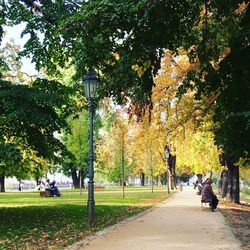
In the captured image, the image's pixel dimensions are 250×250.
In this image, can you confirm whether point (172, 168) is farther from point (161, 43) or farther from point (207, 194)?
point (161, 43)

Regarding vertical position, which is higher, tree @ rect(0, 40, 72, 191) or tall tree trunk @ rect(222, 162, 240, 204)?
tree @ rect(0, 40, 72, 191)

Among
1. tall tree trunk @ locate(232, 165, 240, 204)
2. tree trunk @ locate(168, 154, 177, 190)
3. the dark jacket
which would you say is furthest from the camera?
tree trunk @ locate(168, 154, 177, 190)

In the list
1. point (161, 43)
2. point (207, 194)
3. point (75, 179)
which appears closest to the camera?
point (161, 43)

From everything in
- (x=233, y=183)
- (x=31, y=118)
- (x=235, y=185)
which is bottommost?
(x=235, y=185)

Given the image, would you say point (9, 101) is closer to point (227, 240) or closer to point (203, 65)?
point (203, 65)

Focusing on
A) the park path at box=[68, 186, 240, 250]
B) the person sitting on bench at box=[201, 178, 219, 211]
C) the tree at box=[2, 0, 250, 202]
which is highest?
the tree at box=[2, 0, 250, 202]

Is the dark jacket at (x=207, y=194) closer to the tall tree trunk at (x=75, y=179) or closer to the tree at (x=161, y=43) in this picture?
the tree at (x=161, y=43)

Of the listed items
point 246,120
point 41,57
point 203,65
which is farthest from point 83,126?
point 246,120

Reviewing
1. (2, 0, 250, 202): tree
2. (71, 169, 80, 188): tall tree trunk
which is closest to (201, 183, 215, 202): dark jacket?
(2, 0, 250, 202): tree

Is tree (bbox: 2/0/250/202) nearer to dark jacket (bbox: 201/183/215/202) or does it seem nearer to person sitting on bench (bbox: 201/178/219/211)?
person sitting on bench (bbox: 201/178/219/211)

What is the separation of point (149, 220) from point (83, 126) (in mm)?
32200

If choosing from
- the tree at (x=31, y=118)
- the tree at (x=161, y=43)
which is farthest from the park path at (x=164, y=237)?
the tree at (x=31, y=118)

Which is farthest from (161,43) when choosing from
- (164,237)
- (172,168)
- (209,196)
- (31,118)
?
(172,168)

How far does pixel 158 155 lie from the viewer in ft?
188
